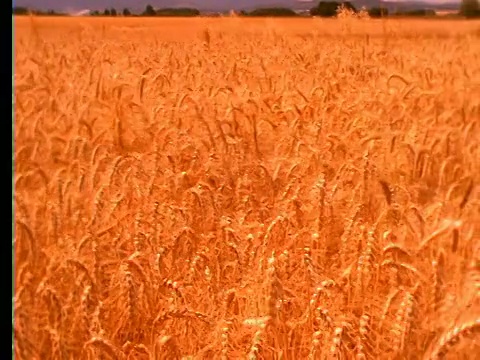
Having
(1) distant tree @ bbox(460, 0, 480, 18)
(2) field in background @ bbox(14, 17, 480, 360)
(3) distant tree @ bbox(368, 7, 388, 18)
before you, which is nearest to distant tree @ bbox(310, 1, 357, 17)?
(3) distant tree @ bbox(368, 7, 388, 18)

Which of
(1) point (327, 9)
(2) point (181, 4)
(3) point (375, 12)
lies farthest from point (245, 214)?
(3) point (375, 12)

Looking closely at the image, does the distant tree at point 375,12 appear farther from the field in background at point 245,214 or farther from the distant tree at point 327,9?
the field in background at point 245,214

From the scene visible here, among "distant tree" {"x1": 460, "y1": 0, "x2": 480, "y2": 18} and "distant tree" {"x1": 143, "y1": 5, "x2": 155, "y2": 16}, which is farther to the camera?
"distant tree" {"x1": 143, "y1": 5, "x2": 155, "y2": 16}

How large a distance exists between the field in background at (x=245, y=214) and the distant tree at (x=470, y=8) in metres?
0.40

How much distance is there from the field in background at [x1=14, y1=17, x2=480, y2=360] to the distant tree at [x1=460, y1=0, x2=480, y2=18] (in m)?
0.40

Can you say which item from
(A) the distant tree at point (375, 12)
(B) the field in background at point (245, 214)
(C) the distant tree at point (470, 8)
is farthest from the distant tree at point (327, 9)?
(C) the distant tree at point (470, 8)

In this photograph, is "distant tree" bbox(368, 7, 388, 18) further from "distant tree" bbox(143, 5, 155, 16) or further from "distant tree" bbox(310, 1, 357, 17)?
"distant tree" bbox(143, 5, 155, 16)

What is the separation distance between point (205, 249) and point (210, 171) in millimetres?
407

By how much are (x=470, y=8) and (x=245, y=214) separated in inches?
37.6

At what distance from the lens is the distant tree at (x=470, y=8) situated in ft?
5.13

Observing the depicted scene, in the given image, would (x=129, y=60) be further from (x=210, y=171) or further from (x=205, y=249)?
(x=205, y=249)

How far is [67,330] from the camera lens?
1.14 m

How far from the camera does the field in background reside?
1.02 meters

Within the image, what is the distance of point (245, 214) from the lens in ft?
4.49
